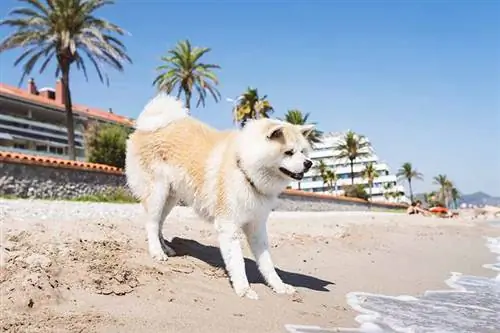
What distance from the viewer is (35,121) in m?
52.2

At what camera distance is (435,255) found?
12602mm

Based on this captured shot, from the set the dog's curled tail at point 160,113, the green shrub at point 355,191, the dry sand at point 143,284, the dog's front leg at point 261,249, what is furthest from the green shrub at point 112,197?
the green shrub at point 355,191

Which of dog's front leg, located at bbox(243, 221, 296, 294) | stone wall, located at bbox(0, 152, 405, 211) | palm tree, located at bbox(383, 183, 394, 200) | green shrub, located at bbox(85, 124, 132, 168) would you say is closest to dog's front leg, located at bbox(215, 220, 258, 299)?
dog's front leg, located at bbox(243, 221, 296, 294)

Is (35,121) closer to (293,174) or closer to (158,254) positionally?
(158,254)

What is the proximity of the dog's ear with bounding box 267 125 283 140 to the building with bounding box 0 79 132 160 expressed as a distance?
46.0 metres

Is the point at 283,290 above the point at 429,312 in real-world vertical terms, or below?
above

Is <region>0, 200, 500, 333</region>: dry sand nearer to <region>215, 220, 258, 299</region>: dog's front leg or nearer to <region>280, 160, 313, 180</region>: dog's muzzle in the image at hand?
<region>215, 220, 258, 299</region>: dog's front leg

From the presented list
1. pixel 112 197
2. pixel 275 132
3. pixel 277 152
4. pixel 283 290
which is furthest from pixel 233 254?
pixel 112 197

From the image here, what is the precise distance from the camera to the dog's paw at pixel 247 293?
523 cm

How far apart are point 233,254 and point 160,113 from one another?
8.06 ft

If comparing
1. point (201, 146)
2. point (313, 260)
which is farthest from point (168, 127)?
point (313, 260)

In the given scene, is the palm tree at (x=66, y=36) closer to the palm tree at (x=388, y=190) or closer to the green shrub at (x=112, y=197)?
the green shrub at (x=112, y=197)

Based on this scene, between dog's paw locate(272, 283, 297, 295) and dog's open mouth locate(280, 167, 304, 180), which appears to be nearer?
dog's open mouth locate(280, 167, 304, 180)

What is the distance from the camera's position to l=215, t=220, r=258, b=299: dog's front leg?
5.35 m
